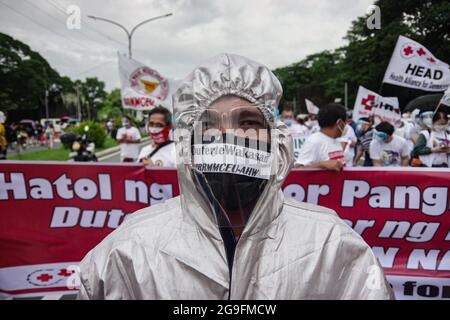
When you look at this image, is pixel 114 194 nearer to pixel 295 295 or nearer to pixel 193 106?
pixel 193 106

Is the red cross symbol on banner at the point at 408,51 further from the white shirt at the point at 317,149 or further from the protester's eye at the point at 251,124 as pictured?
the protester's eye at the point at 251,124

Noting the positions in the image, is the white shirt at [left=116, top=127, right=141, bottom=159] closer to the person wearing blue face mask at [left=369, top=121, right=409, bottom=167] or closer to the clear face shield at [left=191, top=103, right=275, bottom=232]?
the person wearing blue face mask at [left=369, top=121, right=409, bottom=167]

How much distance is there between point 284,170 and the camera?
4.66 ft

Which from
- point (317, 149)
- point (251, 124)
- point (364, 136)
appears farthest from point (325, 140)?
point (364, 136)

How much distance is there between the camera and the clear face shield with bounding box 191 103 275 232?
4.34 feet

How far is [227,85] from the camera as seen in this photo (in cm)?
140

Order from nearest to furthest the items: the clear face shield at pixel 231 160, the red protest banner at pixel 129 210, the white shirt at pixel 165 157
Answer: the clear face shield at pixel 231 160
the red protest banner at pixel 129 210
the white shirt at pixel 165 157

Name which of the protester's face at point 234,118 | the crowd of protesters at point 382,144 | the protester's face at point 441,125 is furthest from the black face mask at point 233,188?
the protester's face at point 441,125

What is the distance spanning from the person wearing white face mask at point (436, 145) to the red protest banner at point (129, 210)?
2597 mm

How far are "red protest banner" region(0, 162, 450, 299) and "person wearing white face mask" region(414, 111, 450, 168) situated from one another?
2.60 meters

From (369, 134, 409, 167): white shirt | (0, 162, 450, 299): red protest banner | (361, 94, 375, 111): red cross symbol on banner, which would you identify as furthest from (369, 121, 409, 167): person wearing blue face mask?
(361, 94, 375, 111): red cross symbol on banner

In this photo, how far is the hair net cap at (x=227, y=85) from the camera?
139cm

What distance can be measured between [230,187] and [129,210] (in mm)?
1906

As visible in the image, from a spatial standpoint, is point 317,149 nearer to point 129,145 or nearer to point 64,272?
point 64,272
